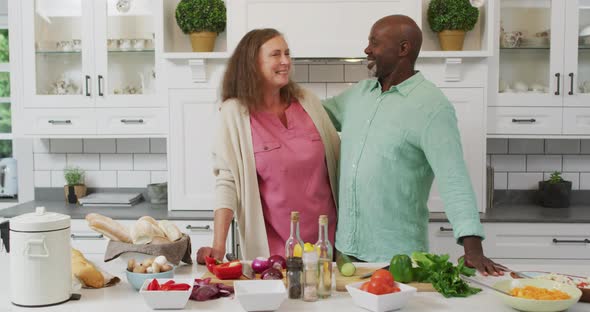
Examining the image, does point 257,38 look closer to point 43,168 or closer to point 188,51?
point 188,51

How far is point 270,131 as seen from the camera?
261cm

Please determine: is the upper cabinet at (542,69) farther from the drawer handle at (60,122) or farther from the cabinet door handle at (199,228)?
the drawer handle at (60,122)

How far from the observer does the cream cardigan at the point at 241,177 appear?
8.38ft

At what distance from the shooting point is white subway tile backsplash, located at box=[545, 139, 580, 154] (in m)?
4.11

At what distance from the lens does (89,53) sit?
12.5ft

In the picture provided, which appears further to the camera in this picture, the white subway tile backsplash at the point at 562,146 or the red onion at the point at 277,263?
the white subway tile backsplash at the point at 562,146

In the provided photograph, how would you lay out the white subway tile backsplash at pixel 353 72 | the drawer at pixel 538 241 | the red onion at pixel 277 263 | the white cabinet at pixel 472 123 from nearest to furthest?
the red onion at pixel 277 263 < the drawer at pixel 538 241 < the white cabinet at pixel 472 123 < the white subway tile backsplash at pixel 353 72

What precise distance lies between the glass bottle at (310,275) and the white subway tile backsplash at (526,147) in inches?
103

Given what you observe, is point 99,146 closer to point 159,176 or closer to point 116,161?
point 116,161

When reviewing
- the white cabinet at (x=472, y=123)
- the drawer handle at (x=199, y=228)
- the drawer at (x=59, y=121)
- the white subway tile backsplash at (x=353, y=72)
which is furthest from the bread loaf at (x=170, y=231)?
the white subway tile backsplash at (x=353, y=72)

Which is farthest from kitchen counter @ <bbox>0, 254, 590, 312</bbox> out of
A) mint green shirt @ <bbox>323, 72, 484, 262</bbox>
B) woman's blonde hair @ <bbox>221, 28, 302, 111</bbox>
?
woman's blonde hair @ <bbox>221, 28, 302, 111</bbox>

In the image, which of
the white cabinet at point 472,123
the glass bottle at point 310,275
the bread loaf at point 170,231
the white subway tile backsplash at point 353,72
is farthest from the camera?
the white subway tile backsplash at point 353,72

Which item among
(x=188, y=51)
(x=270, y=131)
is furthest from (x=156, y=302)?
(x=188, y=51)

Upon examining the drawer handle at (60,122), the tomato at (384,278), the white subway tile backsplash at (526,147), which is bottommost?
the tomato at (384,278)
